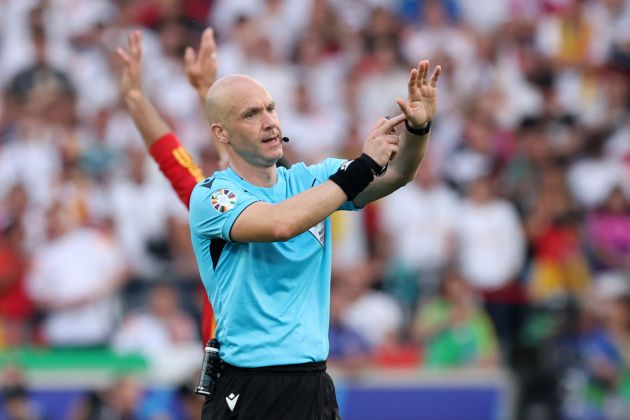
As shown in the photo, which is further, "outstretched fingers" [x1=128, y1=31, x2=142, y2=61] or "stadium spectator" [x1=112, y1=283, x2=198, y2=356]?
"stadium spectator" [x1=112, y1=283, x2=198, y2=356]

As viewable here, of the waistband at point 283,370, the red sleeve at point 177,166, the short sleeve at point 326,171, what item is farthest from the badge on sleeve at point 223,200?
the red sleeve at point 177,166

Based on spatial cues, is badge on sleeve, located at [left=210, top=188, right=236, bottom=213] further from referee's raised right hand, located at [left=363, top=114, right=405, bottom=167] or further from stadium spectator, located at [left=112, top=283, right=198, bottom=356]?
stadium spectator, located at [left=112, top=283, right=198, bottom=356]

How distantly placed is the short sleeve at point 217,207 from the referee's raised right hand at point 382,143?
53cm

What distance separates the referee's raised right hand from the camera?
18.3ft

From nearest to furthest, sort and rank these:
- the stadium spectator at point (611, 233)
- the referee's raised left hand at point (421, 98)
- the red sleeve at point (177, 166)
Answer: the referee's raised left hand at point (421, 98) < the red sleeve at point (177, 166) < the stadium spectator at point (611, 233)

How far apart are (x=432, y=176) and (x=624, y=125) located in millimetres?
2893

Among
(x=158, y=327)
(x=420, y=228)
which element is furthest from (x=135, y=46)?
(x=420, y=228)

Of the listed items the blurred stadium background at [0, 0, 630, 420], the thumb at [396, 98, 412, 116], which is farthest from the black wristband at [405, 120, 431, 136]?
the blurred stadium background at [0, 0, 630, 420]

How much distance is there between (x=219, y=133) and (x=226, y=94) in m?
0.18

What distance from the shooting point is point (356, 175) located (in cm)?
555

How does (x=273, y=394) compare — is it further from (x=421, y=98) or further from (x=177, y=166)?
(x=177, y=166)

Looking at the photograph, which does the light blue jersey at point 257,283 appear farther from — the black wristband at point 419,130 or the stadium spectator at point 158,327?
the stadium spectator at point 158,327

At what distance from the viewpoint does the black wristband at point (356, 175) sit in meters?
Result: 5.54

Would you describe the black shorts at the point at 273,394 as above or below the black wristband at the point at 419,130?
below
